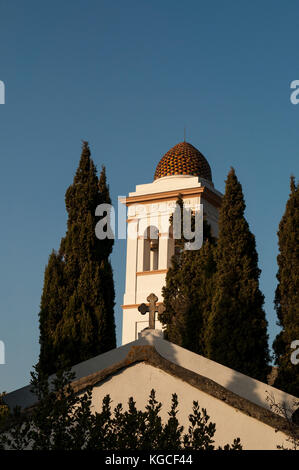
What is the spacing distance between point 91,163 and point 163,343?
36.1ft

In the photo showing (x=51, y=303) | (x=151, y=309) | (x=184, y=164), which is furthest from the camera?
(x=184, y=164)

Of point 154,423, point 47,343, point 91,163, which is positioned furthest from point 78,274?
point 154,423

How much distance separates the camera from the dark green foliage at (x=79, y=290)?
1831 centimetres

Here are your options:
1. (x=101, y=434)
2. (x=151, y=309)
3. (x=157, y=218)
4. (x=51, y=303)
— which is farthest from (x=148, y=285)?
(x=101, y=434)

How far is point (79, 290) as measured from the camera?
19.2m

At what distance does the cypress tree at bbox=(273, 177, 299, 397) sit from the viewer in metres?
17.1

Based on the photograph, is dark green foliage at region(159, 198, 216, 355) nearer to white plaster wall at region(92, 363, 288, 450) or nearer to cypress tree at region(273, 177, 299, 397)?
cypress tree at region(273, 177, 299, 397)

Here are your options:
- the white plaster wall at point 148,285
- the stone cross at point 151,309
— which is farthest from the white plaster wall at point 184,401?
the white plaster wall at point 148,285

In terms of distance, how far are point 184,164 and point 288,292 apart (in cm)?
1440

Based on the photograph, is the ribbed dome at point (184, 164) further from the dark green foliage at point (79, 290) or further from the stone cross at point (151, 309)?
the stone cross at point (151, 309)

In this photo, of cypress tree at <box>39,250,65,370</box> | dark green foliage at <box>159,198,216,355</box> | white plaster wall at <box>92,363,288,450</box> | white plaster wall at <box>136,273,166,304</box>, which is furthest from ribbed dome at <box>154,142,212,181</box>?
white plaster wall at <box>92,363,288,450</box>

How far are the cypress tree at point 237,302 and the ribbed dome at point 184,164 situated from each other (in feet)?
38.8

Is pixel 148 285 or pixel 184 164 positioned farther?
pixel 184 164

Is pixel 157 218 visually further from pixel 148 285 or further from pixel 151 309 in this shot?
pixel 151 309
